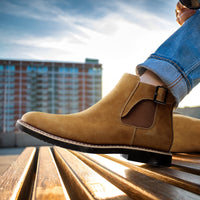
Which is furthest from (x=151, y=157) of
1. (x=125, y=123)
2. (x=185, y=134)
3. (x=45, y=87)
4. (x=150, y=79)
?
(x=45, y=87)

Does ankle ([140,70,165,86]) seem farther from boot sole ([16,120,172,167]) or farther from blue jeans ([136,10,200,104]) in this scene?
boot sole ([16,120,172,167])

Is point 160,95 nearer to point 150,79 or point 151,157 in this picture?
point 150,79

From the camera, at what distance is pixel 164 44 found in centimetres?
84

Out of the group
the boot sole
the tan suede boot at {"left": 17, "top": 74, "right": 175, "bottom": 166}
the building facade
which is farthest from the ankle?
the building facade

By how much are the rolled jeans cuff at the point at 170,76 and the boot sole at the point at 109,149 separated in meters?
0.23

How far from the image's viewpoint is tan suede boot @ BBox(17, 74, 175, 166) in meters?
0.83

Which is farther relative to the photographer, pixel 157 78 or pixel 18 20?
pixel 18 20

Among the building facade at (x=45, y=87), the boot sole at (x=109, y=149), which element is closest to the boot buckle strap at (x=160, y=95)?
the boot sole at (x=109, y=149)

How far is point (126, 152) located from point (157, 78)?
31 cm

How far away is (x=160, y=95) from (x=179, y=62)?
0.14 meters

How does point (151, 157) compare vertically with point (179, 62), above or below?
below

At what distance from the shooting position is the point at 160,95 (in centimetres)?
83

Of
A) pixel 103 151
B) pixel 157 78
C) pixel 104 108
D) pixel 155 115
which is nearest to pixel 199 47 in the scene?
pixel 157 78

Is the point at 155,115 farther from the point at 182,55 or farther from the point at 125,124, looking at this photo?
the point at 182,55
